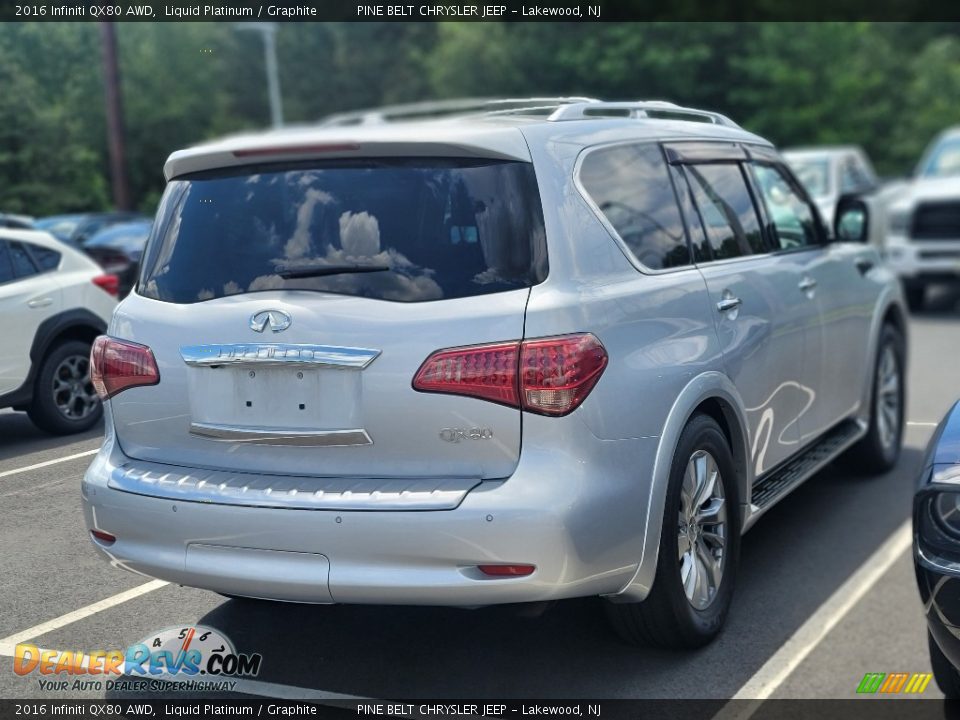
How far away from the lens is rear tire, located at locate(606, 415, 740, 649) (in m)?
3.83

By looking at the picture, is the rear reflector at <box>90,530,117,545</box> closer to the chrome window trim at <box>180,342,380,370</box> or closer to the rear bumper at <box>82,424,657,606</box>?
the rear bumper at <box>82,424,657,606</box>

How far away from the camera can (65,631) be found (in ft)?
11.6

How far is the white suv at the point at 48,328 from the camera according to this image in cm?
382

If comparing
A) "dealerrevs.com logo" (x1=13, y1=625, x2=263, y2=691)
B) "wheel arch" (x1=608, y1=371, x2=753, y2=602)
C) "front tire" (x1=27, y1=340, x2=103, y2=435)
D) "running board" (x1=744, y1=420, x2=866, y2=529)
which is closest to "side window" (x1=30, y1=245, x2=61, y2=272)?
"front tire" (x1=27, y1=340, x2=103, y2=435)

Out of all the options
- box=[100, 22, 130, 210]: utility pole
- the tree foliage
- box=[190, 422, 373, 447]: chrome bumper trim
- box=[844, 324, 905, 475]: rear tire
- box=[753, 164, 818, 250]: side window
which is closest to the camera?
box=[190, 422, 373, 447]: chrome bumper trim

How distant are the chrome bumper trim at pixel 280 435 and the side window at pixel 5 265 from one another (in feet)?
2.84

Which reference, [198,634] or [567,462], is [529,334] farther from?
[198,634]

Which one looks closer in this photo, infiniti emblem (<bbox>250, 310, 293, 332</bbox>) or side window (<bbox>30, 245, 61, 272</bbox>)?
infiniti emblem (<bbox>250, 310, 293, 332</bbox>)

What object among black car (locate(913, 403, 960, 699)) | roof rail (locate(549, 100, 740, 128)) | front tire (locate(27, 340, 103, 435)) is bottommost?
black car (locate(913, 403, 960, 699))

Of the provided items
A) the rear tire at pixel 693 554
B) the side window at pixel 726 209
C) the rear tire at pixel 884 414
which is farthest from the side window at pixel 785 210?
the rear tire at pixel 693 554

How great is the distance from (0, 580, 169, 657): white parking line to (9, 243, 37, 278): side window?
1.10 metres

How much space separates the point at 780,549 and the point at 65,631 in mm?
3176

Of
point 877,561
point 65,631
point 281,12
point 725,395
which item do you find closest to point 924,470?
point 725,395

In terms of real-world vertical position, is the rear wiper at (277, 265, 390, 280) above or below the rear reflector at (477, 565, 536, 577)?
above
